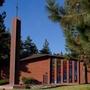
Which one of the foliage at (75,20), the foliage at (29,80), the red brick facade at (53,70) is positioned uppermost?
the foliage at (75,20)

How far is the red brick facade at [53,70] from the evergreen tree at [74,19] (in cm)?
3538

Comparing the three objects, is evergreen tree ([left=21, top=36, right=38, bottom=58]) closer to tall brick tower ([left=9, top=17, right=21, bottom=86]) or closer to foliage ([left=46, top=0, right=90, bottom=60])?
tall brick tower ([left=9, top=17, right=21, bottom=86])

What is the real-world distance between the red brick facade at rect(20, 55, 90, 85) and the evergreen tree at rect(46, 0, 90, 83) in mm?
35382

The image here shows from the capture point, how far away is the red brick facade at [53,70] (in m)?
53.7

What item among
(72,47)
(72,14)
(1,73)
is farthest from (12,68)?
(1,73)

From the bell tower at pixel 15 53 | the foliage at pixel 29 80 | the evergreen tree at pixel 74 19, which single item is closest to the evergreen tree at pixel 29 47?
the foliage at pixel 29 80

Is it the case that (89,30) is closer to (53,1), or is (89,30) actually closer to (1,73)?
(53,1)

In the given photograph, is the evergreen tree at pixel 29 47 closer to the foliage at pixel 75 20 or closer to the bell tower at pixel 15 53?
the bell tower at pixel 15 53

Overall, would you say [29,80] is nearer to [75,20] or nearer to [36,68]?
[36,68]

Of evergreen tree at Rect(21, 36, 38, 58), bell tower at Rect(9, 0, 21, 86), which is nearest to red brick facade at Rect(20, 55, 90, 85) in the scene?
bell tower at Rect(9, 0, 21, 86)

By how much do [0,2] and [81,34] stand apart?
42.0 m

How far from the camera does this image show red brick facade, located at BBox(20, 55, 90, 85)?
176 feet

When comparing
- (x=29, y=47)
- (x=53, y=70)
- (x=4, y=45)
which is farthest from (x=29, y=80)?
(x=29, y=47)

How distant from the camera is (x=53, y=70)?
55156 millimetres
